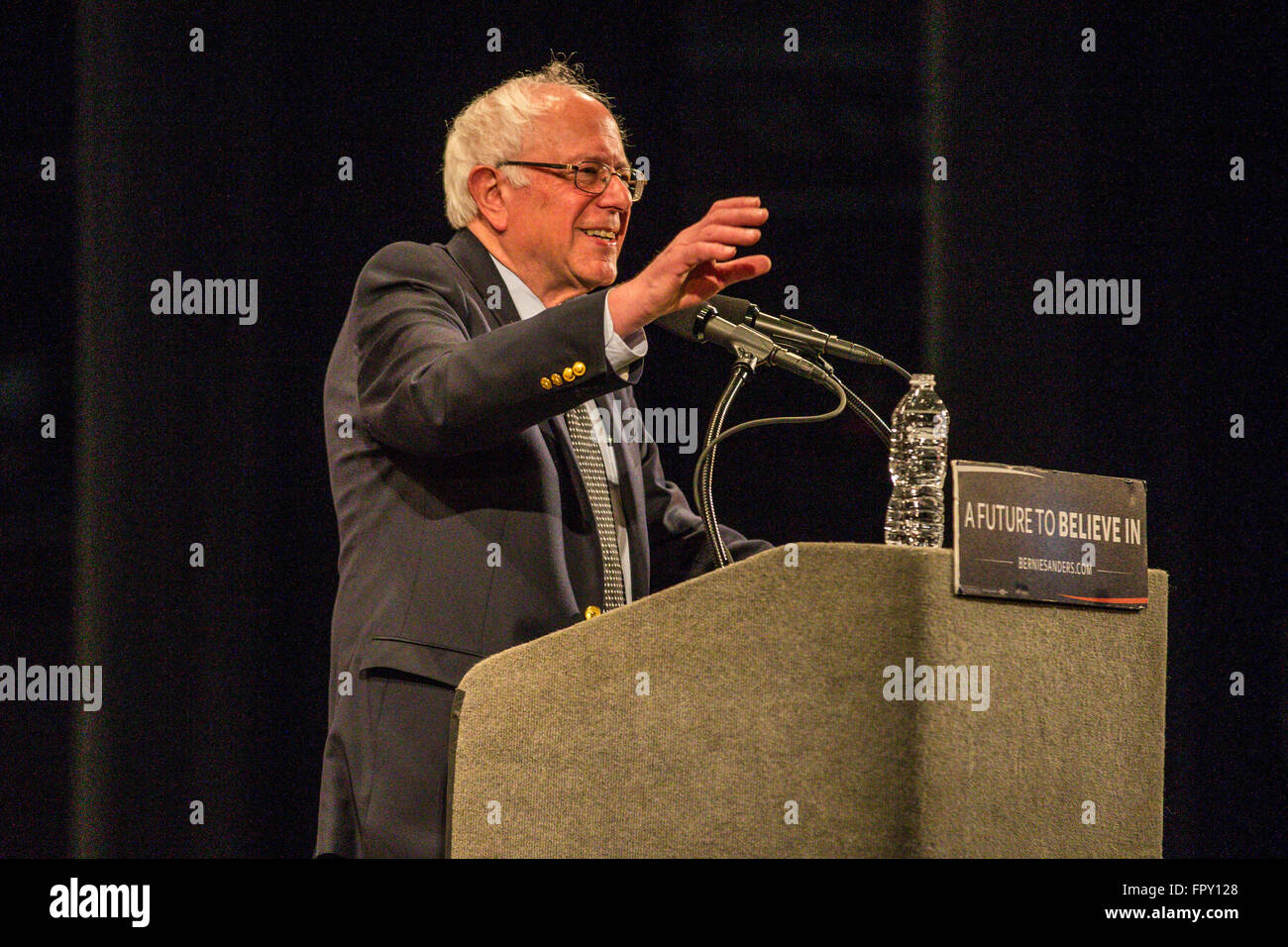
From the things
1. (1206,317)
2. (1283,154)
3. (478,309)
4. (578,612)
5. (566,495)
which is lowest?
(578,612)

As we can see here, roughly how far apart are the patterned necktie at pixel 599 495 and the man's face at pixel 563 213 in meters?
0.27

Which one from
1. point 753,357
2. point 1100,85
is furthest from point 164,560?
point 1100,85

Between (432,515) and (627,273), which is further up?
(627,273)

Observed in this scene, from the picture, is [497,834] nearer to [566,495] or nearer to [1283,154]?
[566,495]

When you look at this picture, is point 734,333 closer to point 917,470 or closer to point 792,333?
point 792,333

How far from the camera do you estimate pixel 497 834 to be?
129 centimetres

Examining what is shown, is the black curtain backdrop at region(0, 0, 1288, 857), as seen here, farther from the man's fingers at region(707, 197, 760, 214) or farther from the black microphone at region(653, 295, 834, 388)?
the man's fingers at region(707, 197, 760, 214)

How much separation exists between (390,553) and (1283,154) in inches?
89.0

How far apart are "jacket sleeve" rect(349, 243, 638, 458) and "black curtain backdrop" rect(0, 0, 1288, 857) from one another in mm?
1188

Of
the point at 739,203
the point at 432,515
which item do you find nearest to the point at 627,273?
the point at 432,515

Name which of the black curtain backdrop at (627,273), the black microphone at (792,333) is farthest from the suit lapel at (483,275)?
the black curtain backdrop at (627,273)

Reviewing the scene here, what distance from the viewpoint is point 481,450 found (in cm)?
166

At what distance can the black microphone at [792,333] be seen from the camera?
5.71 ft

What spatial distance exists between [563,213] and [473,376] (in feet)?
2.07
